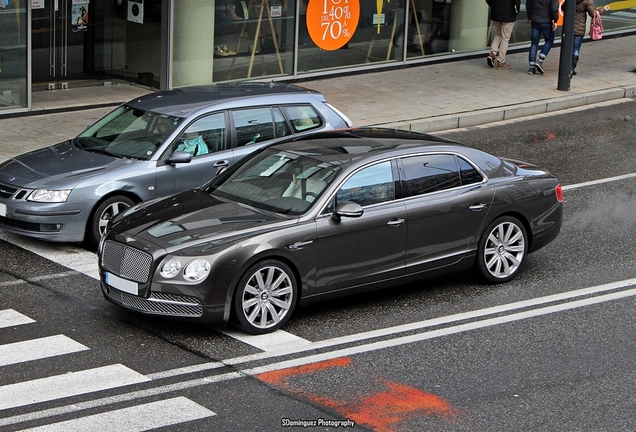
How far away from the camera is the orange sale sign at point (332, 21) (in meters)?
19.9

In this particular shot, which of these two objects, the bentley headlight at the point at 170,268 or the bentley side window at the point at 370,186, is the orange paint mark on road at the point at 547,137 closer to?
the bentley side window at the point at 370,186

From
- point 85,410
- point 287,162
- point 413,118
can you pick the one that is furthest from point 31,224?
point 413,118

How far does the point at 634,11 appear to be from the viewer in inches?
987

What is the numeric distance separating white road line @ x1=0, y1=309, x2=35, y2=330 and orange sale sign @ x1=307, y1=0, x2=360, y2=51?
11607 millimetres

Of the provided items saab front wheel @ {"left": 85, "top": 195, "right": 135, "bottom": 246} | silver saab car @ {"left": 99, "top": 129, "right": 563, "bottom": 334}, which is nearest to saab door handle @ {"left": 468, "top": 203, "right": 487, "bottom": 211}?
silver saab car @ {"left": 99, "top": 129, "right": 563, "bottom": 334}

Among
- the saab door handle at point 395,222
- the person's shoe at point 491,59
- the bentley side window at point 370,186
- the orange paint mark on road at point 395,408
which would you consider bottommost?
the orange paint mark on road at point 395,408

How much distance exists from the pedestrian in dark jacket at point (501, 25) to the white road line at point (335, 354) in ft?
36.7

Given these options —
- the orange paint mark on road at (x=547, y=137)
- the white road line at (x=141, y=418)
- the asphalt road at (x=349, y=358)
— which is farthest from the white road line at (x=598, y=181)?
the white road line at (x=141, y=418)

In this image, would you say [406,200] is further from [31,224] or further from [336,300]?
[31,224]

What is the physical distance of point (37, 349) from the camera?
858cm

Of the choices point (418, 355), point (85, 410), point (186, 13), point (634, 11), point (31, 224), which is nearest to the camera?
point (85, 410)

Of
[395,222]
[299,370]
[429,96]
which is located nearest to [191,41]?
[429,96]

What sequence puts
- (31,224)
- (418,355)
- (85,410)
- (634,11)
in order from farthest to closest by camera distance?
(634,11), (31,224), (418,355), (85,410)

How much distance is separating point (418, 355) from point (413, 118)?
350 inches
